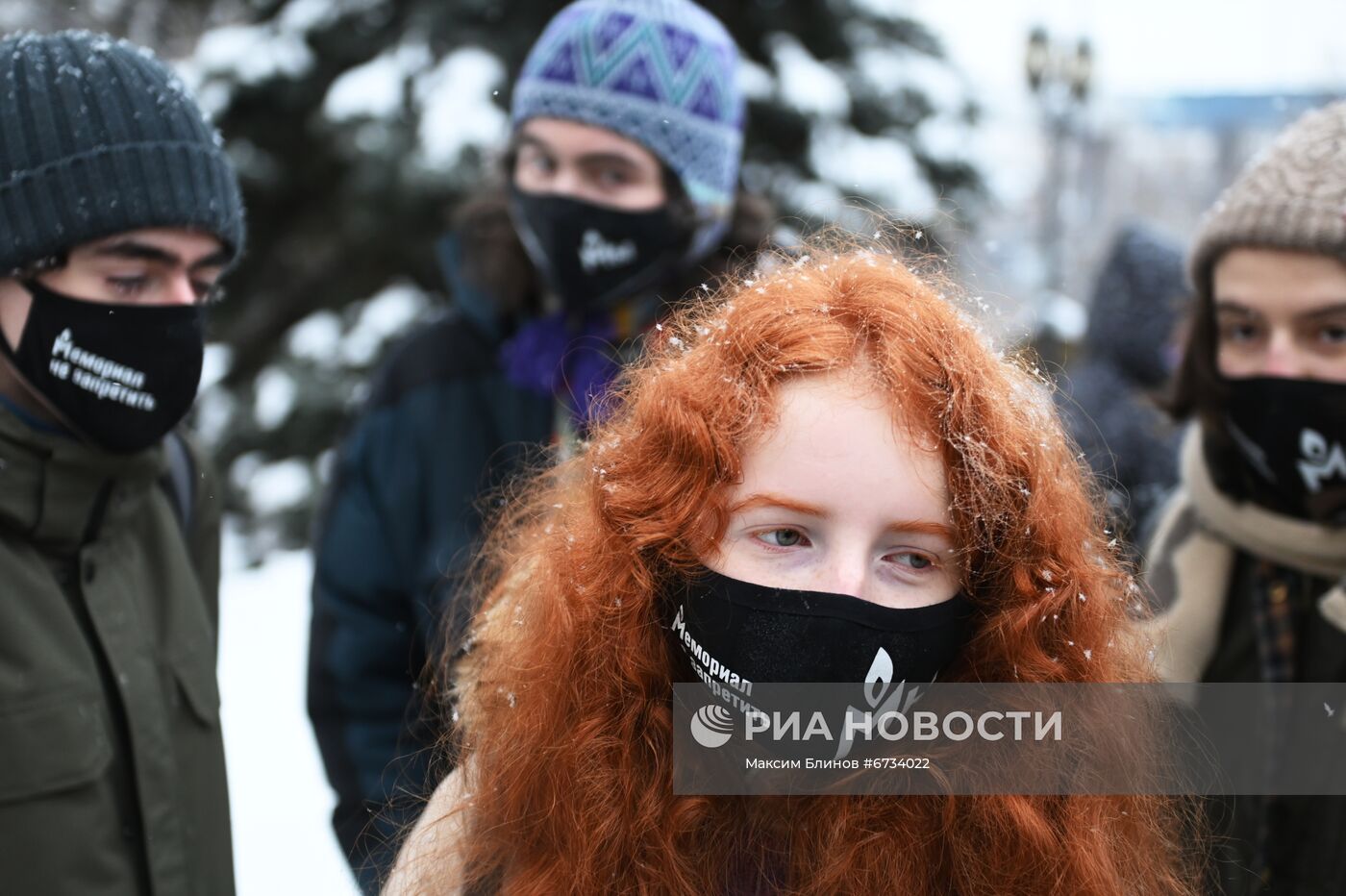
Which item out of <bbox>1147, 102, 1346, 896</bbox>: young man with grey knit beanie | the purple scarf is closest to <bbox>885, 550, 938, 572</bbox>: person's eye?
<bbox>1147, 102, 1346, 896</bbox>: young man with grey knit beanie

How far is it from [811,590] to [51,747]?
1222mm

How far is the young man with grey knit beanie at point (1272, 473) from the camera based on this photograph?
2047 mm

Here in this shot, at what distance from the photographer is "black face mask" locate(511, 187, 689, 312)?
2684 mm

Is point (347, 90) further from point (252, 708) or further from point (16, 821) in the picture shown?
point (16, 821)

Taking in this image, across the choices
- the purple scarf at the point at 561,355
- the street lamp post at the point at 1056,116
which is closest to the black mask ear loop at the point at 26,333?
the purple scarf at the point at 561,355

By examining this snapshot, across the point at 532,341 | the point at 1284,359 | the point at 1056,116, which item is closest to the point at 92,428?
the point at 532,341

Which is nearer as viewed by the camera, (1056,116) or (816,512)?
(816,512)

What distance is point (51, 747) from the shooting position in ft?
5.79

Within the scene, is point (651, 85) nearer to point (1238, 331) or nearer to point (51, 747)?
point (1238, 331)

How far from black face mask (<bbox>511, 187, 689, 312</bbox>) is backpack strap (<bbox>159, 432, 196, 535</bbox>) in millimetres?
948

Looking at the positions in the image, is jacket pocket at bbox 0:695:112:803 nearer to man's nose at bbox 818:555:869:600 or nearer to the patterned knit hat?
man's nose at bbox 818:555:869:600

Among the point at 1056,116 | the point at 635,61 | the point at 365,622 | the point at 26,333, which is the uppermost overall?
the point at 635,61

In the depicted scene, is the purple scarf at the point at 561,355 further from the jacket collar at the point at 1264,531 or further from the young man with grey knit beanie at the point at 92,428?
the jacket collar at the point at 1264,531

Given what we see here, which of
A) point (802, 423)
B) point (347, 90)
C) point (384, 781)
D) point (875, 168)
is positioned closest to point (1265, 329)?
point (802, 423)
